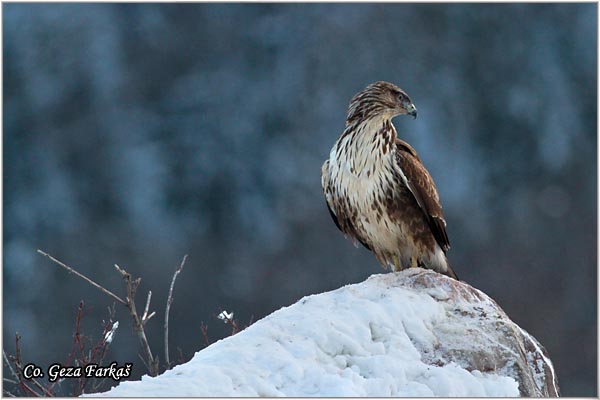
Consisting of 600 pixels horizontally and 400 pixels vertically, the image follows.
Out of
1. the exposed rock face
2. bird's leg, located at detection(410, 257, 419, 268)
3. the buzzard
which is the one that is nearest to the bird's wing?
the buzzard

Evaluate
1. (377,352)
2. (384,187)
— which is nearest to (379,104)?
(384,187)

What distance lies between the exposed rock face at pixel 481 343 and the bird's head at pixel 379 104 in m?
1.67

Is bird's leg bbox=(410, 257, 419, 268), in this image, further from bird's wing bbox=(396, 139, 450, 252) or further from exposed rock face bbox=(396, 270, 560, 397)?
exposed rock face bbox=(396, 270, 560, 397)

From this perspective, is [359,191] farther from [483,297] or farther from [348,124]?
[483,297]

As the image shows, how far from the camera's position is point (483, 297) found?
692 cm

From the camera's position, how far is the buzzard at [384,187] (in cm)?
784

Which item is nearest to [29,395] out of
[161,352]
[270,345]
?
[270,345]

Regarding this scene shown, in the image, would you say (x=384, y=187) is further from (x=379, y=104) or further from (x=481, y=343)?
(x=481, y=343)

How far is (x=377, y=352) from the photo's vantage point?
575cm

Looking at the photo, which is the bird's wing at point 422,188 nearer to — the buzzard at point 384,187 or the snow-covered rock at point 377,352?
the buzzard at point 384,187

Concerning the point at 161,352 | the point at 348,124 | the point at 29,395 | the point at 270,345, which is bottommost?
the point at 161,352

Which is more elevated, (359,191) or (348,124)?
(348,124)

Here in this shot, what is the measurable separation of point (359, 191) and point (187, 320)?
19.3 metres

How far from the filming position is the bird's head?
8.03m
